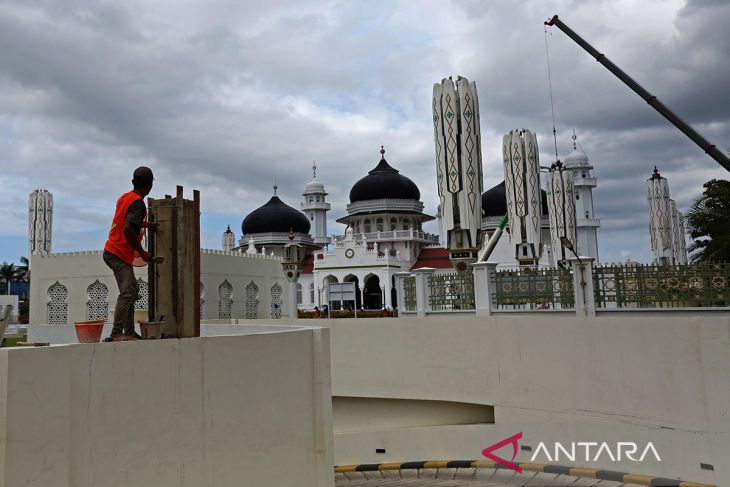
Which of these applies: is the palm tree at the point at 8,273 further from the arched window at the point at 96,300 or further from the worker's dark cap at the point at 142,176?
the worker's dark cap at the point at 142,176

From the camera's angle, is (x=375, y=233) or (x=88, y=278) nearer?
(x=88, y=278)

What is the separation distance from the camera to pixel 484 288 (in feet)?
35.9

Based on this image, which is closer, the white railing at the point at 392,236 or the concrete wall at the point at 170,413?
the concrete wall at the point at 170,413

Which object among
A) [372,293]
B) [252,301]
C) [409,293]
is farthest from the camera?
[372,293]

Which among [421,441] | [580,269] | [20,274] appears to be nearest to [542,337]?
[580,269]

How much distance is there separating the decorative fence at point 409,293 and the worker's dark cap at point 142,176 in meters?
7.94

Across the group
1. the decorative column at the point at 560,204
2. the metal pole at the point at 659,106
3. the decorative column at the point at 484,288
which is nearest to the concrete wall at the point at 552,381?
the decorative column at the point at 484,288

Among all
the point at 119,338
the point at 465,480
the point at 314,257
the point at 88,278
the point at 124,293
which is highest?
the point at 314,257

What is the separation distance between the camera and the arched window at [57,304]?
1591cm

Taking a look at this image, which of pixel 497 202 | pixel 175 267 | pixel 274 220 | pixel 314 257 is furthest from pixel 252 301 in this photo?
pixel 274 220

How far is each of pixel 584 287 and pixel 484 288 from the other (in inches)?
71.3

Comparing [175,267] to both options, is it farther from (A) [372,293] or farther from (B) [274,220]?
(B) [274,220]

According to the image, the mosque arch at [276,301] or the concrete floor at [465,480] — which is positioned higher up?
the mosque arch at [276,301]

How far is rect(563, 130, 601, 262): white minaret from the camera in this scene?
46875mm
